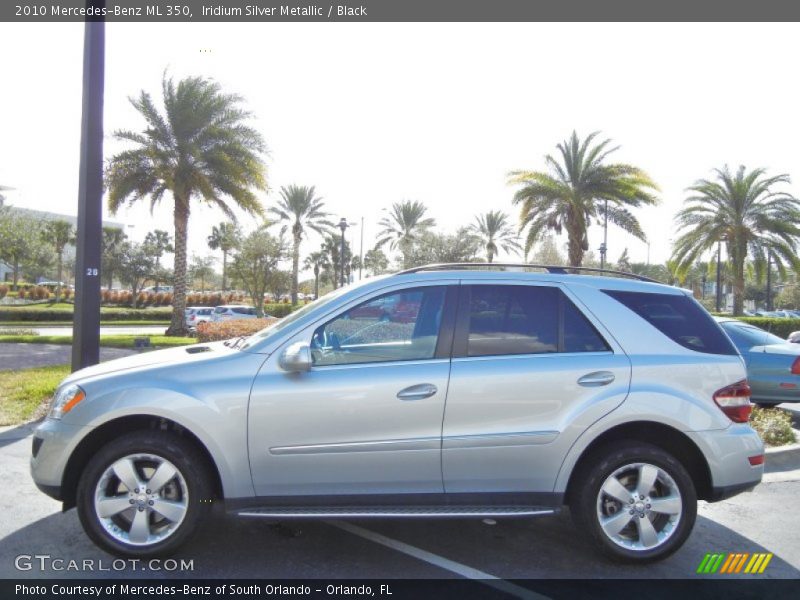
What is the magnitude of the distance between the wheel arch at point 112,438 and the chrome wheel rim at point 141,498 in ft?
0.62

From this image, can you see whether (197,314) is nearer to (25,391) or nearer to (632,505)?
(25,391)

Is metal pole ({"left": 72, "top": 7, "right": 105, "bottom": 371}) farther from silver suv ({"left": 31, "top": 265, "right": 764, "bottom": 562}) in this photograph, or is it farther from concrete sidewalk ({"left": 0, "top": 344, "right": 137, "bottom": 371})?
concrete sidewalk ({"left": 0, "top": 344, "right": 137, "bottom": 371})

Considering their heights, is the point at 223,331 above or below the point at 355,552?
above

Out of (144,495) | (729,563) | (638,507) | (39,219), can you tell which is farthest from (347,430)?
(39,219)

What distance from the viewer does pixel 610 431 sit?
400 centimetres

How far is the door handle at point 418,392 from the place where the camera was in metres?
3.83

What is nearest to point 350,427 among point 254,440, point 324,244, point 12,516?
point 254,440

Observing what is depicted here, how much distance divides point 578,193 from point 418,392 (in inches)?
864

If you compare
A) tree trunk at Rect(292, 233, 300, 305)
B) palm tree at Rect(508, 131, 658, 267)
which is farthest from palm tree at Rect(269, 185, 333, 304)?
palm tree at Rect(508, 131, 658, 267)

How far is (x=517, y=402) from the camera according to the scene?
390 centimetres

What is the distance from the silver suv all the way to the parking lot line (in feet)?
1.25
